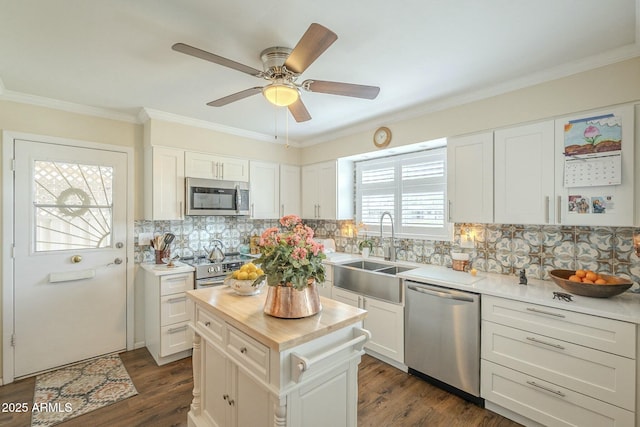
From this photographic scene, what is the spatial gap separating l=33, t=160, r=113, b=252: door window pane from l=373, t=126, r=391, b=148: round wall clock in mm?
2952

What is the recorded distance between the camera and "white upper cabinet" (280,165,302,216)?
4207 mm

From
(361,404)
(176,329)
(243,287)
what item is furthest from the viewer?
(176,329)

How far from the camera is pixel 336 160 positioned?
387 cm

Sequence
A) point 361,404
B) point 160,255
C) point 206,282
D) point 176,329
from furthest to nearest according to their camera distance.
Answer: point 160,255
point 206,282
point 176,329
point 361,404

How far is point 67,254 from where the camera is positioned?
9.40 feet

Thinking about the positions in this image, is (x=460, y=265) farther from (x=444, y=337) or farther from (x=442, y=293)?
(x=444, y=337)

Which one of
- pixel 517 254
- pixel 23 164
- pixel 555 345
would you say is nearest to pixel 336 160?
pixel 517 254

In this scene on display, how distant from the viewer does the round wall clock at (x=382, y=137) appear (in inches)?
128

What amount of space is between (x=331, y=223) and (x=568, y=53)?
3.10 m

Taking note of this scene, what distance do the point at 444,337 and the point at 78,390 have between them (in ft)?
10.3

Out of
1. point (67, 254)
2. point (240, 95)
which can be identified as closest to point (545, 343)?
point (240, 95)

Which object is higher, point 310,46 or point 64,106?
point 64,106

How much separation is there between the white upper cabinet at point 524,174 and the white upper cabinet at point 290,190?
268 centimetres

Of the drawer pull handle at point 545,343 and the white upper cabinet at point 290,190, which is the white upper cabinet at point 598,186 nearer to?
the drawer pull handle at point 545,343
